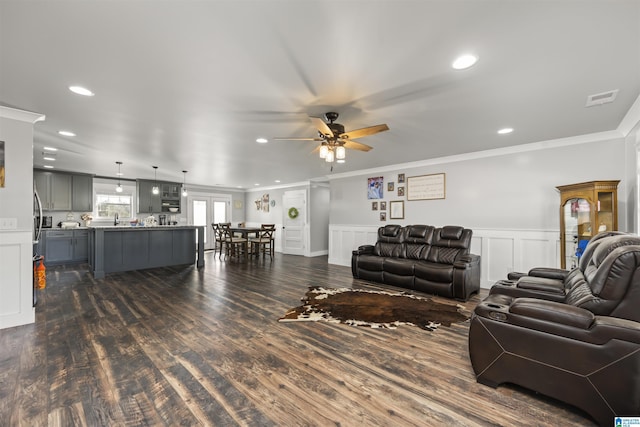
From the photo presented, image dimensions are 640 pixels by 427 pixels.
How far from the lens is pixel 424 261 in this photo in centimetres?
468

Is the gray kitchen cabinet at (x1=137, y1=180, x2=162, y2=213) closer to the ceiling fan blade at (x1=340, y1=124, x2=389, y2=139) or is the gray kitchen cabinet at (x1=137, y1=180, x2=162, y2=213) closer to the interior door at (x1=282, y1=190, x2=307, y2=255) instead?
the interior door at (x1=282, y1=190, x2=307, y2=255)

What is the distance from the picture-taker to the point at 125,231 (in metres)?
5.61

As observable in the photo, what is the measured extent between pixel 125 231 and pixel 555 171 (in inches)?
306

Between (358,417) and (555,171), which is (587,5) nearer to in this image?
(358,417)

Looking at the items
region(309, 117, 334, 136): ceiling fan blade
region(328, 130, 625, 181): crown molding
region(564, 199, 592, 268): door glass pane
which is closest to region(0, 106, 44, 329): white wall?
region(309, 117, 334, 136): ceiling fan blade

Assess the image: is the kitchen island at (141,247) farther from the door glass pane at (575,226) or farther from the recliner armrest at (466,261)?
the door glass pane at (575,226)

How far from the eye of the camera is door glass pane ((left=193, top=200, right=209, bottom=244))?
9586 millimetres

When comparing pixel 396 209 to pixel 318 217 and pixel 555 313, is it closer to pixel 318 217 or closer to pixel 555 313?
pixel 318 217

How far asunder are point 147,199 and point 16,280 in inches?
228

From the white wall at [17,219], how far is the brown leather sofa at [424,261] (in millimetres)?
4549

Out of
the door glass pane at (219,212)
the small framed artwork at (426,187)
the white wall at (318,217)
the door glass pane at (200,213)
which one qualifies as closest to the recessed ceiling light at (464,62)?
the small framed artwork at (426,187)

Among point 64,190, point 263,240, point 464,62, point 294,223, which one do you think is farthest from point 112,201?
point 464,62

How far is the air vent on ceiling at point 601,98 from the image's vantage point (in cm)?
254

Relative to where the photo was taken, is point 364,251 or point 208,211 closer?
point 364,251
